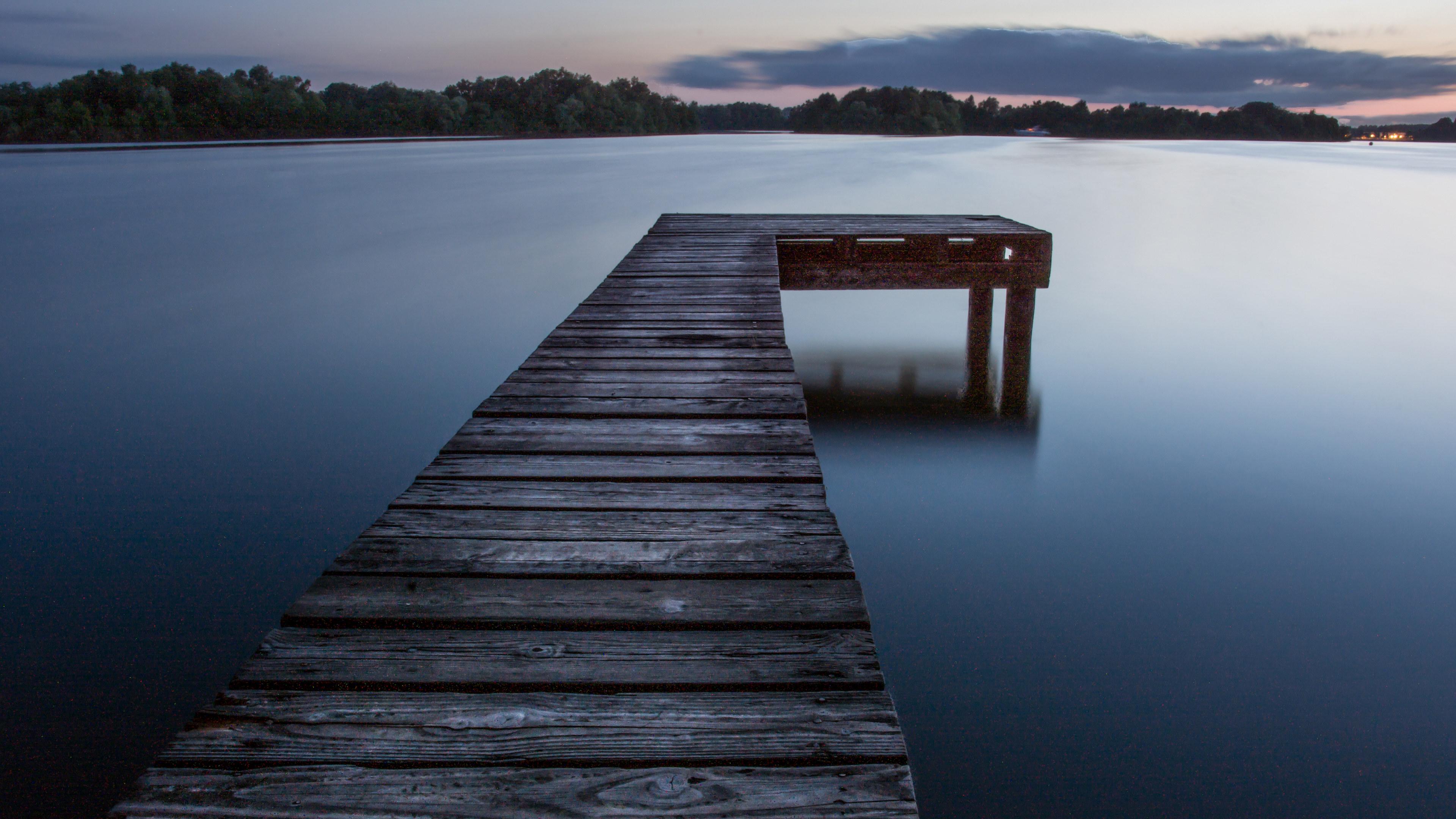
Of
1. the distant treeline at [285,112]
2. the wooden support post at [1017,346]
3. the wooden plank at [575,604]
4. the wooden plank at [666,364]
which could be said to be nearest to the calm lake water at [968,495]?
the wooden support post at [1017,346]

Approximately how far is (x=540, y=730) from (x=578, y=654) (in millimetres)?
220

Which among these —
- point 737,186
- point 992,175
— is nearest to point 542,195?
point 737,186

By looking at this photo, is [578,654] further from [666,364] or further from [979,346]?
[979,346]

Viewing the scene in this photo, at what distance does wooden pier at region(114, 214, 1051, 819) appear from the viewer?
3.96 ft

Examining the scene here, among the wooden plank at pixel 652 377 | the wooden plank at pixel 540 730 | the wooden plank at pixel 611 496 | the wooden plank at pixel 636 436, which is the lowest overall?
the wooden plank at pixel 540 730

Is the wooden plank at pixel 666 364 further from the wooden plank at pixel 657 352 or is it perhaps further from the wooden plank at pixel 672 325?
the wooden plank at pixel 672 325

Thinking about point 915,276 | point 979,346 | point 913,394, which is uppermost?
point 915,276

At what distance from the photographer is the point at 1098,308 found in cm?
1211

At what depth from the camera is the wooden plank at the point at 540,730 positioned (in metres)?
1.26

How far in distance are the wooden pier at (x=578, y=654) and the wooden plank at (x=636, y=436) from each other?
0.01 metres

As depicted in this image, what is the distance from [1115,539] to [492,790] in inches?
182

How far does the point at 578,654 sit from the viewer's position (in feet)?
5.01

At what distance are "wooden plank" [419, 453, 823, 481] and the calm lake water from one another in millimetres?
1480

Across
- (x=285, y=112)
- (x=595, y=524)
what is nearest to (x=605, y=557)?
Answer: (x=595, y=524)
